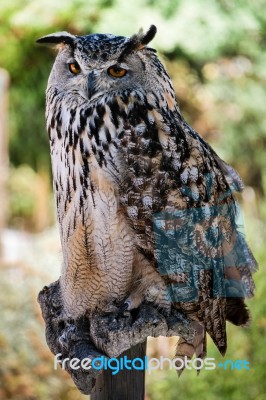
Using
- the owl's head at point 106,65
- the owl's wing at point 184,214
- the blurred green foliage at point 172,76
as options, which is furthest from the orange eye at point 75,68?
the blurred green foliage at point 172,76

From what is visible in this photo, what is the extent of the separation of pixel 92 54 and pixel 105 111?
13 centimetres

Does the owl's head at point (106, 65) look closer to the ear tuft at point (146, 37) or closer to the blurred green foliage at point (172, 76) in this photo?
the ear tuft at point (146, 37)

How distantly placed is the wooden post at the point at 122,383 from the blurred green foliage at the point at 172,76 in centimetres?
132

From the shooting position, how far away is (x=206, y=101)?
6094 mm

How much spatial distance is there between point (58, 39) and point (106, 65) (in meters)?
0.20

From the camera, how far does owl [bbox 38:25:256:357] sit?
158 cm

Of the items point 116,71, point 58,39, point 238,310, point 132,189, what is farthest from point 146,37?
point 238,310

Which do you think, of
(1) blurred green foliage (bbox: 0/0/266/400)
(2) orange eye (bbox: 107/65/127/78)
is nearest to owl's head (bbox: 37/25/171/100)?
(2) orange eye (bbox: 107/65/127/78)

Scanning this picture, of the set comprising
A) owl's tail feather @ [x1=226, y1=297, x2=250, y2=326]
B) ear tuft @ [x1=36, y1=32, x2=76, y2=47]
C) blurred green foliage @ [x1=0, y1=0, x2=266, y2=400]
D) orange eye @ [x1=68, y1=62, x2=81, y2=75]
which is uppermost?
blurred green foliage @ [x1=0, y1=0, x2=266, y2=400]

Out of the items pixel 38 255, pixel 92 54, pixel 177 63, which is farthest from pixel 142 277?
pixel 177 63

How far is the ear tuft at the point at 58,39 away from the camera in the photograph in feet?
5.39

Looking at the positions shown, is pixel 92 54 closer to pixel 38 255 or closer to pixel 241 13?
pixel 38 255

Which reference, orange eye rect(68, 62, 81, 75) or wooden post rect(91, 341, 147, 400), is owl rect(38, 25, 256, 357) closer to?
orange eye rect(68, 62, 81, 75)

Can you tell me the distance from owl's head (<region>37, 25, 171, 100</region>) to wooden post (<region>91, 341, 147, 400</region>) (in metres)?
0.63
